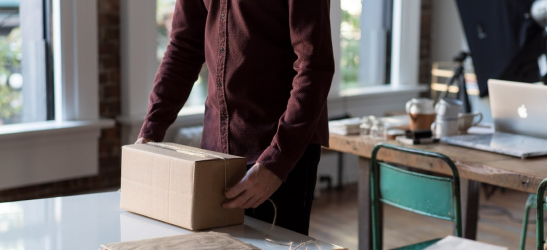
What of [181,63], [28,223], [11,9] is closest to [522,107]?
[181,63]

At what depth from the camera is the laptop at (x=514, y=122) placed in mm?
2518

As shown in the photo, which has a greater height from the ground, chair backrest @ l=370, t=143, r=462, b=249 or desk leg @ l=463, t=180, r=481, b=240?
chair backrest @ l=370, t=143, r=462, b=249

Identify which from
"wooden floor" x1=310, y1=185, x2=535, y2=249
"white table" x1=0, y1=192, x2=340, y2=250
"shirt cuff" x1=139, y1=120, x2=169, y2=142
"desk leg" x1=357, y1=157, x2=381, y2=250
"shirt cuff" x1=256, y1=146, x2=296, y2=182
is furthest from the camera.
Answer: "wooden floor" x1=310, y1=185, x2=535, y2=249

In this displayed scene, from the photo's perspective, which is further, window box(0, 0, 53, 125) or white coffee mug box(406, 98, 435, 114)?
window box(0, 0, 53, 125)

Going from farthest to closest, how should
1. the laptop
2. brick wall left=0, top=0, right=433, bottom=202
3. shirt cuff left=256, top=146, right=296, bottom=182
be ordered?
brick wall left=0, top=0, right=433, bottom=202 → the laptop → shirt cuff left=256, top=146, right=296, bottom=182

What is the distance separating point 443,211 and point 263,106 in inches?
31.5

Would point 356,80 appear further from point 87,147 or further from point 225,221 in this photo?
point 225,221

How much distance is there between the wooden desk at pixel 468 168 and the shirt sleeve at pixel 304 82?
3.12 feet

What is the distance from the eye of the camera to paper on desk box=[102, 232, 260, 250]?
1248 mm

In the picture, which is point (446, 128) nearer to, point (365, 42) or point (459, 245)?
point (459, 245)

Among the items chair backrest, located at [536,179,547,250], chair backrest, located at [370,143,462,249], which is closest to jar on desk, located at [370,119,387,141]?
chair backrest, located at [370,143,462,249]

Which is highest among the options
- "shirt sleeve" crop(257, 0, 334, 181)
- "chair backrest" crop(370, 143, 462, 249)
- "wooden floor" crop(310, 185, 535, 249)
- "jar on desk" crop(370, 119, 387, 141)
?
"shirt sleeve" crop(257, 0, 334, 181)

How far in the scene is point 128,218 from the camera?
1516 mm

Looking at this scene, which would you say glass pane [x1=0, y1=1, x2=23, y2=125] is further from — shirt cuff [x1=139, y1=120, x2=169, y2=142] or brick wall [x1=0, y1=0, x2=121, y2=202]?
shirt cuff [x1=139, y1=120, x2=169, y2=142]
